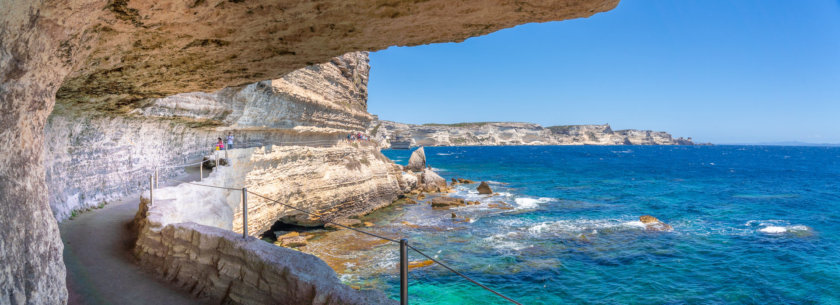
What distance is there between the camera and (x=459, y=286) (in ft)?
38.7

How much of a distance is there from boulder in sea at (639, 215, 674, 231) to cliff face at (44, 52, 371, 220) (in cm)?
1597

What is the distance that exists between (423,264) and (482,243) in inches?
136

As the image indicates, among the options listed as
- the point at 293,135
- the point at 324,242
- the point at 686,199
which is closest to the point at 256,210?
the point at 324,242

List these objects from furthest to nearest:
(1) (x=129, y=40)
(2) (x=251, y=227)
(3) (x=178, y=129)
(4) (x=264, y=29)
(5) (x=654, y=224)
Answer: (5) (x=654, y=224) → (3) (x=178, y=129) → (2) (x=251, y=227) → (1) (x=129, y=40) → (4) (x=264, y=29)

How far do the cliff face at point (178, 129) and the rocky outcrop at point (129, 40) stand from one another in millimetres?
5020

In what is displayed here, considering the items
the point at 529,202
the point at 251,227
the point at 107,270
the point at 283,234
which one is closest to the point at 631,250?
the point at 529,202

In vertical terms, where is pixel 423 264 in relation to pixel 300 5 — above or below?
below

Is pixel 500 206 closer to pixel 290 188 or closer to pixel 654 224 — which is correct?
pixel 654 224

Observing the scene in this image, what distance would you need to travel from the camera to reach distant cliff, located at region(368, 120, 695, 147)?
134150mm

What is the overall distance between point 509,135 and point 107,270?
15042cm

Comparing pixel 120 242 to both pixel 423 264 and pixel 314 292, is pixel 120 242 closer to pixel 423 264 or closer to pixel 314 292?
pixel 314 292

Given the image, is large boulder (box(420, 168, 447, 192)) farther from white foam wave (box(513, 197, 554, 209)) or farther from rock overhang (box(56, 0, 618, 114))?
rock overhang (box(56, 0, 618, 114))

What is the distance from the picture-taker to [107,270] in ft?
19.5

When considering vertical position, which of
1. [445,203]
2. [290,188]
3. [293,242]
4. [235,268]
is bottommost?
[293,242]
